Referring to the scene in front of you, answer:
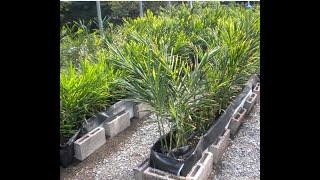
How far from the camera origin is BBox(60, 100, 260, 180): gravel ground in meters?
2.34

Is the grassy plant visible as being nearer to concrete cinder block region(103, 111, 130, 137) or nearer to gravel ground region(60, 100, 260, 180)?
concrete cinder block region(103, 111, 130, 137)

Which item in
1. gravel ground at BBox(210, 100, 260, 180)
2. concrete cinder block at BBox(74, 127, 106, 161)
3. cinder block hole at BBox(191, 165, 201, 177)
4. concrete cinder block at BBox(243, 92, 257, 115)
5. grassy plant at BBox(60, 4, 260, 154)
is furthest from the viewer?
concrete cinder block at BBox(243, 92, 257, 115)

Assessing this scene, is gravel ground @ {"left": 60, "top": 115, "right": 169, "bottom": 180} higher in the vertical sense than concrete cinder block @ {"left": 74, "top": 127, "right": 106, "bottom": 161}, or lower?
lower

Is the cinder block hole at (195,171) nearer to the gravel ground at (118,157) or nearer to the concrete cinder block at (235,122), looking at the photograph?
the gravel ground at (118,157)

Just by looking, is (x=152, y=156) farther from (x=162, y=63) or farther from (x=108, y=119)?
(x=108, y=119)

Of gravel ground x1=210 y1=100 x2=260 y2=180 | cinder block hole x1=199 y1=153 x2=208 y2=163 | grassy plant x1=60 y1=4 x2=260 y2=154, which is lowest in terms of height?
gravel ground x1=210 y1=100 x2=260 y2=180

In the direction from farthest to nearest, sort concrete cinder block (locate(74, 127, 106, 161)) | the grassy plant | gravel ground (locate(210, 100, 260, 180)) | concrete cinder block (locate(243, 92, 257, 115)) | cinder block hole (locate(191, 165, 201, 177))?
concrete cinder block (locate(243, 92, 257, 115)), concrete cinder block (locate(74, 127, 106, 161)), gravel ground (locate(210, 100, 260, 180)), the grassy plant, cinder block hole (locate(191, 165, 201, 177))

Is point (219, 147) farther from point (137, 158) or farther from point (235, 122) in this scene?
point (137, 158)

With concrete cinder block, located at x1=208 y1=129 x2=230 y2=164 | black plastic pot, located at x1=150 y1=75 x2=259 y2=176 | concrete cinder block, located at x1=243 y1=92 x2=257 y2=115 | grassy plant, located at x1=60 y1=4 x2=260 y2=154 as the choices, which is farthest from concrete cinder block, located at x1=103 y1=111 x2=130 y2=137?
concrete cinder block, located at x1=243 y1=92 x2=257 y2=115

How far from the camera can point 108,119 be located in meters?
2.86

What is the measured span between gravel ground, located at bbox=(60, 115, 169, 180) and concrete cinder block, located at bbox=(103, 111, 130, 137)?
0.04 m

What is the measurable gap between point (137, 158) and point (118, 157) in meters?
0.16

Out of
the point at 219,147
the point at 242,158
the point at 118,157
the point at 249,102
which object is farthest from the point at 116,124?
the point at 249,102

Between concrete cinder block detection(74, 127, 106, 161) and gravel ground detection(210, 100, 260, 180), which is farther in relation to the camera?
concrete cinder block detection(74, 127, 106, 161)
